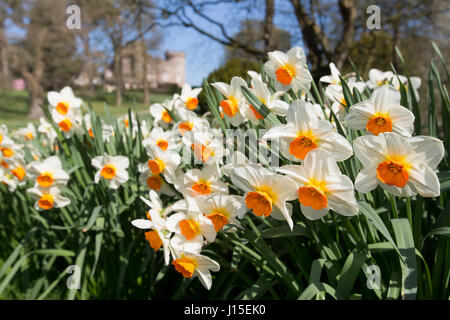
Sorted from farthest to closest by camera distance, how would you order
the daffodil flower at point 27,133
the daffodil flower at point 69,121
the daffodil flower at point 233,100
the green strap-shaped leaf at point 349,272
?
1. the daffodil flower at point 27,133
2. the daffodil flower at point 69,121
3. the daffodil flower at point 233,100
4. the green strap-shaped leaf at point 349,272

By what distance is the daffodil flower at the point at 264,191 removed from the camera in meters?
0.74

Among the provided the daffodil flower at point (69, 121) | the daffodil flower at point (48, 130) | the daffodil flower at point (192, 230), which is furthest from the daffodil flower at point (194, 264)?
the daffodil flower at point (48, 130)

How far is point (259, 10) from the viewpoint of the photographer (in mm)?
7945

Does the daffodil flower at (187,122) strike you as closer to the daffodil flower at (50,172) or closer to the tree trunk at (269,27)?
the daffodil flower at (50,172)

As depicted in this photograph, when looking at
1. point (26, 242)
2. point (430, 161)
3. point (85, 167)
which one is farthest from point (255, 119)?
point (26, 242)

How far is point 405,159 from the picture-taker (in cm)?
72

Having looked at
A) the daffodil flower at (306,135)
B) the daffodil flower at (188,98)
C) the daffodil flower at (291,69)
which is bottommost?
the daffodil flower at (306,135)

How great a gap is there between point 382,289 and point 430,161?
0.38m

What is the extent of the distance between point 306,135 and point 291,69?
1.18ft

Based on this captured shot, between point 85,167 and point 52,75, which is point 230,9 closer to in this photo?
point 85,167

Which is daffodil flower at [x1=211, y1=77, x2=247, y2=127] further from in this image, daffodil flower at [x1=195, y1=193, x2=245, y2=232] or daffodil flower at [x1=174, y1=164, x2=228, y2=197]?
daffodil flower at [x1=195, y1=193, x2=245, y2=232]

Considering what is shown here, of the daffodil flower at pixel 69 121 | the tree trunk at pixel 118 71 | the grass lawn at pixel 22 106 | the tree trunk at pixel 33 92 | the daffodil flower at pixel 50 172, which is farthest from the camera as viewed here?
the grass lawn at pixel 22 106

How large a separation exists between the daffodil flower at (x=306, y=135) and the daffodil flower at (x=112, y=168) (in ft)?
2.70

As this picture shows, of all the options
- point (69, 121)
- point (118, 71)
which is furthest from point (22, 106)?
point (69, 121)
